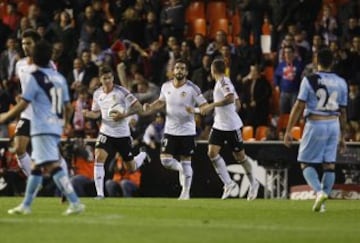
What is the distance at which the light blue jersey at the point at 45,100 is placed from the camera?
15117 millimetres

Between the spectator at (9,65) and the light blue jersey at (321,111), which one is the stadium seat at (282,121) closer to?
the spectator at (9,65)

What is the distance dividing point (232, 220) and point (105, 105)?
649 cm

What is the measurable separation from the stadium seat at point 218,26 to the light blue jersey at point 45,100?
15.7 m

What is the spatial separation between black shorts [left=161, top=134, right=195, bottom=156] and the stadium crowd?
3432 mm

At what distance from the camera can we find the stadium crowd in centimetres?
2695

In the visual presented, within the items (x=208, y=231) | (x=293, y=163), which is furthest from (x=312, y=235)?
(x=293, y=163)

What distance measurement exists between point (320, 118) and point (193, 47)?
443 inches

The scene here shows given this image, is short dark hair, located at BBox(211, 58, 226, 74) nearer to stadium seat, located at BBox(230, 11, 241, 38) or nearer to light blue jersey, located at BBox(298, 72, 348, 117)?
light blue jersey, located at BBox(298, 72, 348, 117)

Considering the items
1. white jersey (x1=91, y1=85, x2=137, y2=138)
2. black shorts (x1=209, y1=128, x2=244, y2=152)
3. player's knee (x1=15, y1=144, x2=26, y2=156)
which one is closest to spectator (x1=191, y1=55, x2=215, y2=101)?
black shorts (x1=209, y1=128, x2=244, y2=152)

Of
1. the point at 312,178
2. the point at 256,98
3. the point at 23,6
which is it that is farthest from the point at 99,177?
the point at 23,6

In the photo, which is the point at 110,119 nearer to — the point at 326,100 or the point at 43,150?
the point at 326,100

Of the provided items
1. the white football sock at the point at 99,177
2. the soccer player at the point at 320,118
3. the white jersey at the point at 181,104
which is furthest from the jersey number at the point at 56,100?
the white jersey at the point at 181,104

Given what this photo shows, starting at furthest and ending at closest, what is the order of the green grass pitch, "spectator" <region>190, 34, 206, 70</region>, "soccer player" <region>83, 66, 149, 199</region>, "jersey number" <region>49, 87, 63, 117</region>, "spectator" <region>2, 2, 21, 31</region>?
"spectator" <region>2, 2, 21, 31</region>, "spectator" <region>190, 34, 206, 70</region>, "soccer player" <region>83, 66, 149, 199</region>, "jersey number" <region>49, 87, 63, 117</region>, the green grass pitch

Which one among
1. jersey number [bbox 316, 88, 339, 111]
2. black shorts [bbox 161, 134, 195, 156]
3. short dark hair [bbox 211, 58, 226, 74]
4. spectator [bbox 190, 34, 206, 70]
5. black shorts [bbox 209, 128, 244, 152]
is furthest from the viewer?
spectator [bbox 190, 34, 206, 70]
